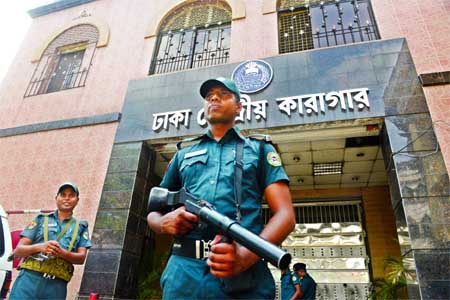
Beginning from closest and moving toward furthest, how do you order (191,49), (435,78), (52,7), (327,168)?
(435,78) < (327,168) < (191,49) < (52,7)

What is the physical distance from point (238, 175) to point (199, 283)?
0.52m

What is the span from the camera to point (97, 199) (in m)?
5.59

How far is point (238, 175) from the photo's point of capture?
1.49 m

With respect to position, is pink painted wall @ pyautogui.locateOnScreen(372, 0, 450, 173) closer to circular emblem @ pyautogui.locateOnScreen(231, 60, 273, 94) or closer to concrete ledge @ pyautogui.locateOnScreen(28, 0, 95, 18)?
circular emblem @ pyautogui.locateOnScreen(231, 60, 273, 94)

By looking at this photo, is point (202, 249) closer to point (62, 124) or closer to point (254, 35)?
point (254, 35)

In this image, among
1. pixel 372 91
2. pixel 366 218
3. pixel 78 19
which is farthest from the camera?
pixel 78 19

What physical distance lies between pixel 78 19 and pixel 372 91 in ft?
26.0

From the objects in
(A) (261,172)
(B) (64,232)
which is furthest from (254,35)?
(A) (261,172)

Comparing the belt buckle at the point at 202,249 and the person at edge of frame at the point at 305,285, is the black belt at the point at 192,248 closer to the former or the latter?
the belt buckle at the point at 202,249

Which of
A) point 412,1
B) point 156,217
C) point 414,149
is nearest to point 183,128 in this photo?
point 414,149

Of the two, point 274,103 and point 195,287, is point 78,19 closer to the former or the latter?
point 274,103

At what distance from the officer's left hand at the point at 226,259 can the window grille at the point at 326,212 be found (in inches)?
269

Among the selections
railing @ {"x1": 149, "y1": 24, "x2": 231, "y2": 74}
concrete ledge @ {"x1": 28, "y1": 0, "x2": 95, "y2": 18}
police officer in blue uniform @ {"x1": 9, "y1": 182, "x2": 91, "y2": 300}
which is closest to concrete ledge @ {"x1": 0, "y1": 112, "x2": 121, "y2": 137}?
railing @ {"x1": 149, "y1": 24, "x2": 231, "y2": 74}

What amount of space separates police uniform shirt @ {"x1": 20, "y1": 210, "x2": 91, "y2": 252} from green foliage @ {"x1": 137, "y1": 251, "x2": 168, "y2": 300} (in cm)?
297
